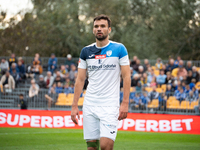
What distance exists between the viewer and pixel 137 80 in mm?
17625

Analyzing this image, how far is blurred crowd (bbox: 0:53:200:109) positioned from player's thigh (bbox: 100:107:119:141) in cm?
1126

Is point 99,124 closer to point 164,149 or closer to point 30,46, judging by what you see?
point 164,149

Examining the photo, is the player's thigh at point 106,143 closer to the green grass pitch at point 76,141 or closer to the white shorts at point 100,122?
the white shorts at point 100,122

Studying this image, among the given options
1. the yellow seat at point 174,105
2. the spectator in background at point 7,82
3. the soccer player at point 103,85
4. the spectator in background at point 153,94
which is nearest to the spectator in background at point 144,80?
the spectator in background at point 153,94

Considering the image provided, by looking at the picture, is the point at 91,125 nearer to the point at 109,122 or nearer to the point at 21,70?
the point at 109,122

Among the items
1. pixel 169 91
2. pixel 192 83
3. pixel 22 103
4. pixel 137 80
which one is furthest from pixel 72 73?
pixel 192 83

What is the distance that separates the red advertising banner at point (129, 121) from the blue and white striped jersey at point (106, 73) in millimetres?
8109

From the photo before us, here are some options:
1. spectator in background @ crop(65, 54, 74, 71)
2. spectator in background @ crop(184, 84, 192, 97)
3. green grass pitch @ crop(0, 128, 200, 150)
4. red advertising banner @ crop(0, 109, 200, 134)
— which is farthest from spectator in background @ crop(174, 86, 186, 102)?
spectator in background @ crop(65, 54, 74, 71)

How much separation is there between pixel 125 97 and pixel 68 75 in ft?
47.5

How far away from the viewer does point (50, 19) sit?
119 ft

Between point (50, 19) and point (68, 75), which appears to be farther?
point (50, 19)

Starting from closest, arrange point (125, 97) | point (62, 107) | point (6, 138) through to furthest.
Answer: point (125, 97)
point (6, 138)
point (62, 107)

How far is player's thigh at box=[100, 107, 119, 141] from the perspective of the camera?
15.1 ft

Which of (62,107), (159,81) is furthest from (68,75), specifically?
(159,81)
